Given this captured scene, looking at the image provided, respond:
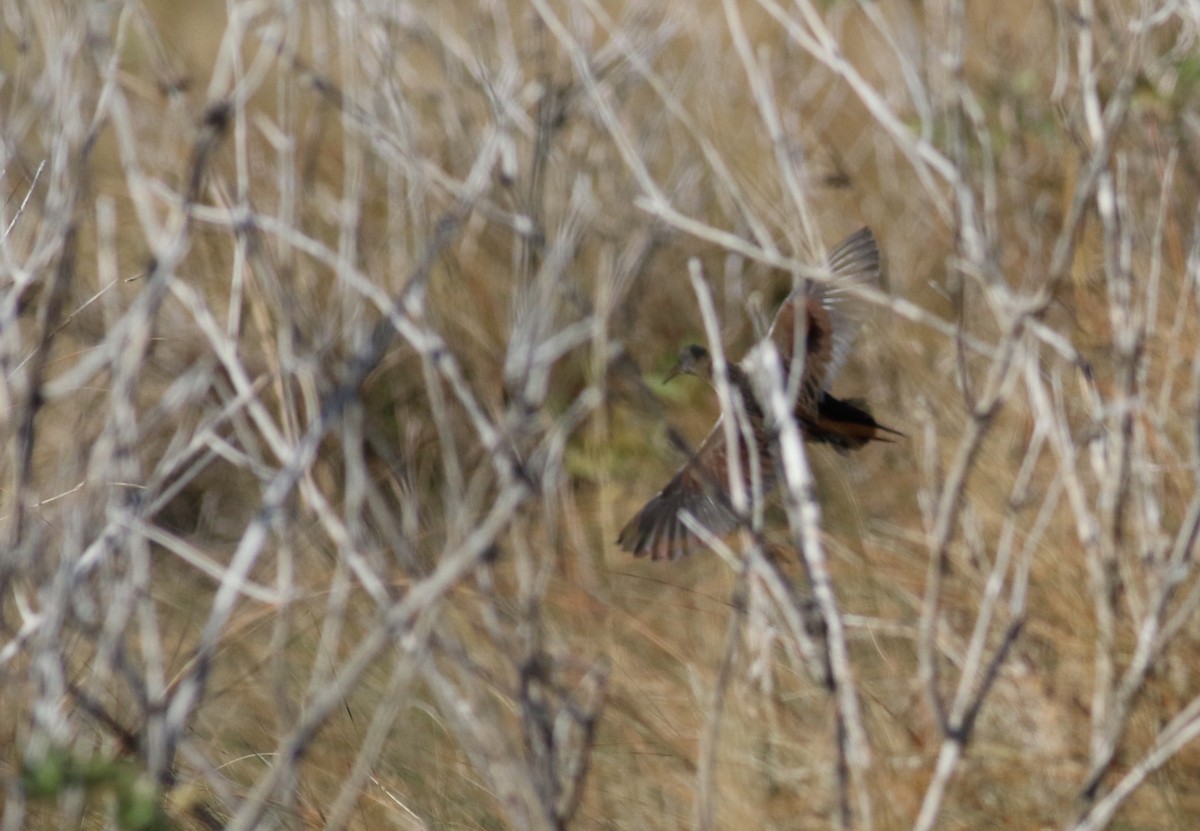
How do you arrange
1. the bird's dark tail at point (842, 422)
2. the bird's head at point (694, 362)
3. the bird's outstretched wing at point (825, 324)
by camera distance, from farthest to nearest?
the bird's head at point (694, 362) < the bird's dark tail at point (842, 422) < the bird's outstretched wing at point (825, 324)

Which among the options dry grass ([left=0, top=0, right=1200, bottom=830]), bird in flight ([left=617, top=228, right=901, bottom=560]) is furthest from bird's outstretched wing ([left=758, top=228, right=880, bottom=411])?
dry grass ([left=0, top=0, right=1200, bottom=830])

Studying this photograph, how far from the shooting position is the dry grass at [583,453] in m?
1.47

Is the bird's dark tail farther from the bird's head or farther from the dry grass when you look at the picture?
the bird's head

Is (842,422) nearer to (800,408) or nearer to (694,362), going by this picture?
(800,408)

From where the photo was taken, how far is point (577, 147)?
13.6 feet

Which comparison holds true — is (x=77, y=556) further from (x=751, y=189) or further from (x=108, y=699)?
(x=751, y=189)

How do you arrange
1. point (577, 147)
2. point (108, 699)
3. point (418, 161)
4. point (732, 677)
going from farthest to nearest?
point (577, 147)
point (108, 699)
point (732, 677)
point (418, 161)

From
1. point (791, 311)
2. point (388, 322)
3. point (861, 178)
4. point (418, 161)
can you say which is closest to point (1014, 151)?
point (861, 178)

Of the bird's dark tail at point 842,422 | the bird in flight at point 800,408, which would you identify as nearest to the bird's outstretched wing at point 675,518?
the bird in flight at point 800,408

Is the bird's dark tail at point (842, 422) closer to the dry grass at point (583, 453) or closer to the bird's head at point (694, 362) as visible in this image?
the dry grass at point (583, 453)

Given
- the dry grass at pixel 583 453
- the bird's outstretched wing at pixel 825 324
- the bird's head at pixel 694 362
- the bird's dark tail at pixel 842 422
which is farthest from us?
the bird's head at pixel 694 362

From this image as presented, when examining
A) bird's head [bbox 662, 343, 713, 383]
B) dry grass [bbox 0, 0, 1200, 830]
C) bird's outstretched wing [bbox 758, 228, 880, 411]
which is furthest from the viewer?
bird's head [bbox 662, 343, 713, 383]

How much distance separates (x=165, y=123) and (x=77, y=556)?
3.16 m

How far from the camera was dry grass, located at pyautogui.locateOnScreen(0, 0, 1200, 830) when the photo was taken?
147 cm
